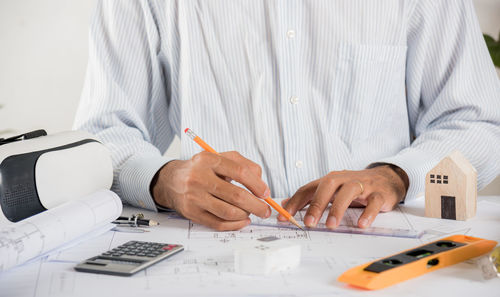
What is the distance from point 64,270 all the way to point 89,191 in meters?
0.29

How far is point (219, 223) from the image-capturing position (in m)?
1.03

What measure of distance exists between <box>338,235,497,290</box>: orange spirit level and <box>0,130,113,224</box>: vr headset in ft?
1.80

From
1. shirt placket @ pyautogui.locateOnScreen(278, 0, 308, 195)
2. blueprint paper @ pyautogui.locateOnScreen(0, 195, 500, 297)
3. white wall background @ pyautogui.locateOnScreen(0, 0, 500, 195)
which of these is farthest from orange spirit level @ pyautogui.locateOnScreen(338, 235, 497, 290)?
white wall background @ pyautogui.locateOnScreen(0, 0, 500, 195)

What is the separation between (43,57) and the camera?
3031 millimetres

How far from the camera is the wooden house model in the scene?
1.07 metres

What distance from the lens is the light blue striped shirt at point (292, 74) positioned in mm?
1443

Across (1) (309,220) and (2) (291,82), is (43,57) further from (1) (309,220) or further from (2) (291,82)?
(1) (309,220)

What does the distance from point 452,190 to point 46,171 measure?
0.78 meters

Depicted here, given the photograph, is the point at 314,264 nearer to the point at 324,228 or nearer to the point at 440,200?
the point at 324,228

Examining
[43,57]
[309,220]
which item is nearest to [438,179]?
[309,220]

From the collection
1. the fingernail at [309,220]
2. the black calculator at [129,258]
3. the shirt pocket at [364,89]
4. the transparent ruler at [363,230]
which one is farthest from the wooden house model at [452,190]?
the black calculator at [129,258]

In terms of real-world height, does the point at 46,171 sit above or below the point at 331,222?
above

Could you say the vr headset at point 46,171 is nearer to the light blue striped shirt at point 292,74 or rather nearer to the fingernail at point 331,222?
the light blue striped shirt at point 292,74

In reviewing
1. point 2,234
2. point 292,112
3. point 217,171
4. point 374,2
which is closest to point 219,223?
point 217,171
